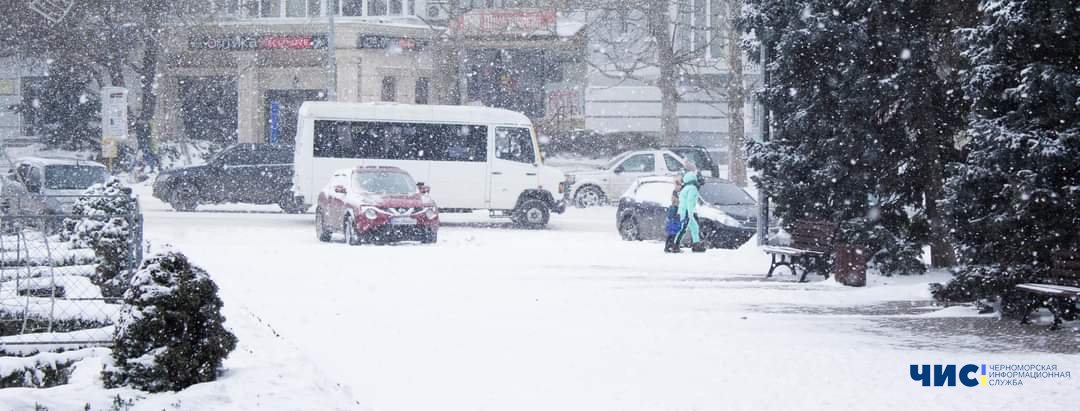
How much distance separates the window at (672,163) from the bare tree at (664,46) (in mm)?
5690

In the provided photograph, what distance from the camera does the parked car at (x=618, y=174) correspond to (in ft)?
109

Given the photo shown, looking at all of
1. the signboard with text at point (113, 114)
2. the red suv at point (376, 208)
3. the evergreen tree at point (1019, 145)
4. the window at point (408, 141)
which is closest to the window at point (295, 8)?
the signboard with text at point (113, 114)

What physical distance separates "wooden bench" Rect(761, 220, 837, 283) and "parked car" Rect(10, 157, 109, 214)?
12778mm

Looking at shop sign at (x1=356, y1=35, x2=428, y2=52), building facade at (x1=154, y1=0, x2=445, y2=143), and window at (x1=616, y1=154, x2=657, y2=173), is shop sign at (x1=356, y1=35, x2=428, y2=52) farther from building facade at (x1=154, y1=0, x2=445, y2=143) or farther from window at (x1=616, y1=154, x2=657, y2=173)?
window at (x1=616, y1=154, x2=657, y2=173)

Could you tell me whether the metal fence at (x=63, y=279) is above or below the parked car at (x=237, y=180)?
below

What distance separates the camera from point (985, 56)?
495 inches

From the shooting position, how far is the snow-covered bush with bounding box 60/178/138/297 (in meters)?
12.7

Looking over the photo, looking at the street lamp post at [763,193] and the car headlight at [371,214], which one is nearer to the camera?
the street lamp post at [763,193]

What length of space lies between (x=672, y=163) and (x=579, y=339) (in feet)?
73.4

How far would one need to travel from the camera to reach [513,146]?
2909 cm

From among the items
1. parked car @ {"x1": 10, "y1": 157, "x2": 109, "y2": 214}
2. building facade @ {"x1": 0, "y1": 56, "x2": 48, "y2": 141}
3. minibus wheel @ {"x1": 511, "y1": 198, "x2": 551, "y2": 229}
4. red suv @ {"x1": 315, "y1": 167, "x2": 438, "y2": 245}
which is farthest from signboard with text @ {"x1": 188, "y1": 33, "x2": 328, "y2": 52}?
red suv @ {"x1": 315, "y1": 167, "x2": 438, "y2": 245}

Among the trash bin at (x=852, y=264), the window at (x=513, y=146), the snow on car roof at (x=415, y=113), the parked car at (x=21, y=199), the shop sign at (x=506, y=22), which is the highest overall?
the shop sign at (x=506, y=22)

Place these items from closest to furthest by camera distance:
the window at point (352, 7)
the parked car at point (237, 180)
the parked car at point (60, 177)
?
the parked car at point (60, 177), the parked car at point (237, 180), the window at point (352, 7)

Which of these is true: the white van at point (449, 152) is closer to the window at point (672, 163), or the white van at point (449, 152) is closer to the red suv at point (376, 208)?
the red suv at point (376, 208)
